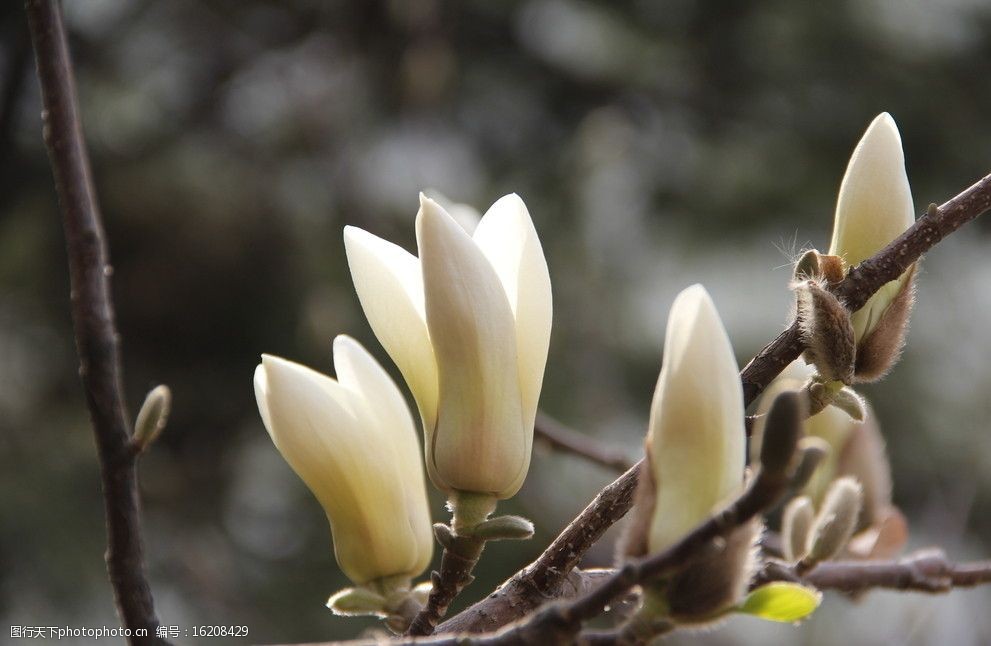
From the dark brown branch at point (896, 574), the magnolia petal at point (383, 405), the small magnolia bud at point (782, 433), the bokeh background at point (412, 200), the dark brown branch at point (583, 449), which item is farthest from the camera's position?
the bokeh background at point (412, 200)

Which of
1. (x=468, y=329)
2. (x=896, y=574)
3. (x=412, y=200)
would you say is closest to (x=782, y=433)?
(x=468, y=329)

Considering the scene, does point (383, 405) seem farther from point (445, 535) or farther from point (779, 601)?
point (779, 601)

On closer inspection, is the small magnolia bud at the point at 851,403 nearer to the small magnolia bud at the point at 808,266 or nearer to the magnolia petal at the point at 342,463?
the small magnolia bud at the point at 808,266

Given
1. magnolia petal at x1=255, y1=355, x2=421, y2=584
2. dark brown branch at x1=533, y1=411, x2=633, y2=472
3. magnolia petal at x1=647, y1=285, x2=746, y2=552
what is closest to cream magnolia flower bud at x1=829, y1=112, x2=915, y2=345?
magnolia petal at x1=647, y1=285, x2=746, y2=552

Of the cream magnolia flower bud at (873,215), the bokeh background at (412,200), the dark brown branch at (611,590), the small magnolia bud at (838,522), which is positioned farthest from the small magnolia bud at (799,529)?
the bokeh background at (412,200)

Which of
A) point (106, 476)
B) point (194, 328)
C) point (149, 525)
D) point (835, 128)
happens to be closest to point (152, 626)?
point (106, 476)

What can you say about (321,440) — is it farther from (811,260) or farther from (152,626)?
(811,260)
